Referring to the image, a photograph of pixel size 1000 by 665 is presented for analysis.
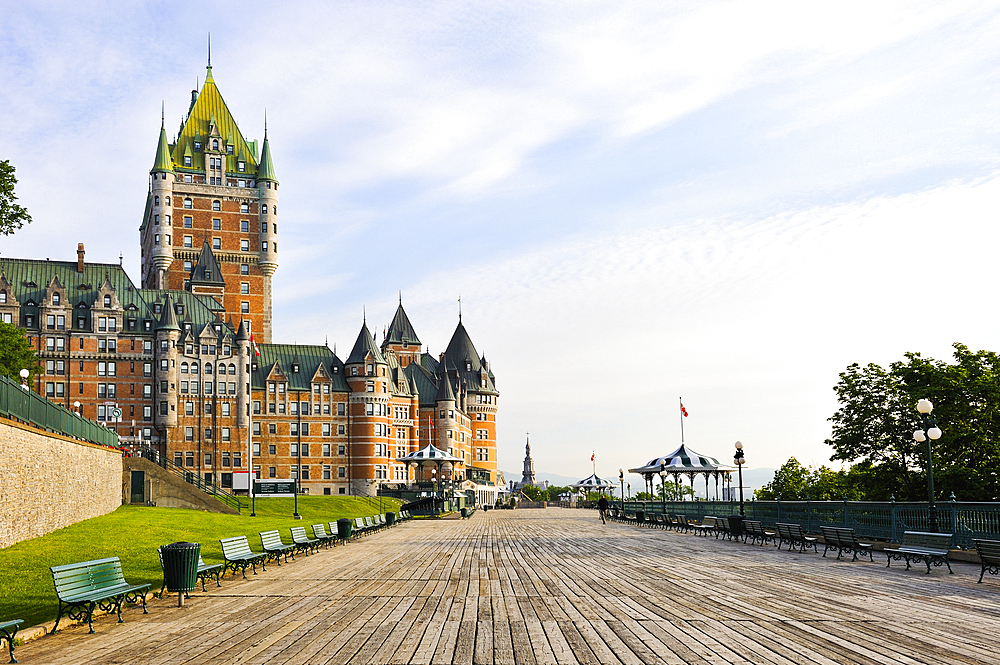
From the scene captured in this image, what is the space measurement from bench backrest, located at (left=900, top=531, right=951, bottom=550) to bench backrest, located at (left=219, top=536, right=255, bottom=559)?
14.6 metres

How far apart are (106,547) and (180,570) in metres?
10.4

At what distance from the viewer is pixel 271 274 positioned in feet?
352

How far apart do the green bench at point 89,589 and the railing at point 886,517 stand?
17.1 m

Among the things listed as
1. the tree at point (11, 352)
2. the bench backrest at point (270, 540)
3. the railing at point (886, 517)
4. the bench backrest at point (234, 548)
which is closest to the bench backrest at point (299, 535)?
the bench backrest at point (270, 540)

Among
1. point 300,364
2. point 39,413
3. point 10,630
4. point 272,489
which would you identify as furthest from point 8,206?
point 300,364

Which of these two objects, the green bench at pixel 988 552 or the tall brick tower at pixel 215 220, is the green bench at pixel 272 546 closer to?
the green bench at pixel 988 552

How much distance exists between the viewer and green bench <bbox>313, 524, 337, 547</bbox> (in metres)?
26.8

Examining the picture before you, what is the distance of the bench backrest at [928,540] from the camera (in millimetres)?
18609

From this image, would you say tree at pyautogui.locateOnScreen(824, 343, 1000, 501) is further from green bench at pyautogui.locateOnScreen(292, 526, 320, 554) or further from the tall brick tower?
the tall brick tower

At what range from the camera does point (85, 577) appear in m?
12.6

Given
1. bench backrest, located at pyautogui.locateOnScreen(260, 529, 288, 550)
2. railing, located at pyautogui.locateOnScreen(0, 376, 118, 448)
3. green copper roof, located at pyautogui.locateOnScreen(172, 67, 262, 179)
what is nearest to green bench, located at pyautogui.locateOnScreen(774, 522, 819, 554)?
bench backrest, located at pyautogui.locateOnScreen(260, 529, 288, 550)

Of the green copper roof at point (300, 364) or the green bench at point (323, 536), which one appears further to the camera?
the green copper roof at point (300, 364)

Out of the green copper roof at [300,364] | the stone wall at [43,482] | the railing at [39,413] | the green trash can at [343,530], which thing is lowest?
the green trash can at [343,530]

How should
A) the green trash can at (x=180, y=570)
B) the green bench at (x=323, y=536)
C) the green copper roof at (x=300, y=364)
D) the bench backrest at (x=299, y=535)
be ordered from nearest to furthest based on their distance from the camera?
the green trash can at (x=180, y=570) → the bench backrest at (x=299, y=535) → the green bench at (x=323, y=536) → the green copper roof at (x=300, y=364)
